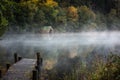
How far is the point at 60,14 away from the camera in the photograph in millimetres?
73312

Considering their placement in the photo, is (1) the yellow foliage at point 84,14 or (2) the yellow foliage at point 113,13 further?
(2) the yellow foliage at point 113,13

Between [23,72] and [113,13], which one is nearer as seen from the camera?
[23,72]

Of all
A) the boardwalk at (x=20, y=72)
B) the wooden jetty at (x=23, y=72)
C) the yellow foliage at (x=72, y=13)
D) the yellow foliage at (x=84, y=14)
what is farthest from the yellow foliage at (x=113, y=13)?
the boardwalk at (x=20, y=72)

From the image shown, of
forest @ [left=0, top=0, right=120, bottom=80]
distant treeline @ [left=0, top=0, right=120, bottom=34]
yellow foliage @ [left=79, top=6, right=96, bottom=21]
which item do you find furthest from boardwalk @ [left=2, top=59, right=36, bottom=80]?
yellow foliage @ [left=79, top=6, right=96, bottom=21]

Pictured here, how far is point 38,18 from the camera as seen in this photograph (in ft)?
218

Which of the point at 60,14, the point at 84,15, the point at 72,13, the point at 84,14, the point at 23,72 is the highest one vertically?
the point at 23,72

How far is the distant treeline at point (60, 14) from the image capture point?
61.7 metres

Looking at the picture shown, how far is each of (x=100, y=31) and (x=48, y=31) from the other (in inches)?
943

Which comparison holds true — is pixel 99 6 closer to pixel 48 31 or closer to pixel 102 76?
pixel 48 31

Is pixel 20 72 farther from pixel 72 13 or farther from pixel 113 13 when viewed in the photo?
pixel 113 13

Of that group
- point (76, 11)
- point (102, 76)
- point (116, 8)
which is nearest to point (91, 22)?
point (76, 11)

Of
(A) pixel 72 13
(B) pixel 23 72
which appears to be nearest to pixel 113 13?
(A) pixel 72 13

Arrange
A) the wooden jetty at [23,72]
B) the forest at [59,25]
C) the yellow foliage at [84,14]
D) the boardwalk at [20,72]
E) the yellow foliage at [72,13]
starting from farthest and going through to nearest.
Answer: the yellow foliage at [84,14] → the yellow foliage at [72,13] → the forest at [59,25] → the boardwalk at [20,72] → the wooden jetty at [23,72]

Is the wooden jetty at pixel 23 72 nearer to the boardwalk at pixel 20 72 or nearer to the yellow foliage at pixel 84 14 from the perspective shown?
the boardwalk at pixel 20 72
